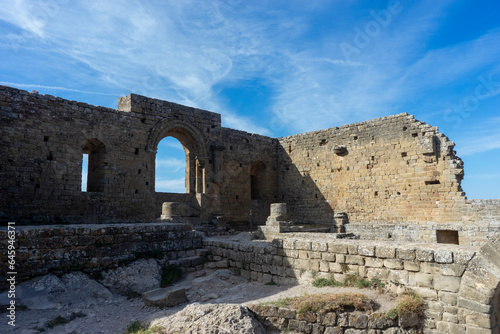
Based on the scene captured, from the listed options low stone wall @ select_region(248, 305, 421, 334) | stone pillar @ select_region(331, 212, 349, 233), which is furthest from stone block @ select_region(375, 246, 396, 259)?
stone pillar @ select_region(331, 212, 349, 233)

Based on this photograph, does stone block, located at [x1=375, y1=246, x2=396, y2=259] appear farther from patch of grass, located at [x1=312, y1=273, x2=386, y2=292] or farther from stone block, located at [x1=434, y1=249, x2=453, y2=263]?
stone block, located at [x1=434, y1=249, x2=453, y2=263]

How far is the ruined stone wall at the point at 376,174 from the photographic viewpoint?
13.5 metres

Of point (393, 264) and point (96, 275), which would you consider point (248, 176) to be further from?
point (393, 264)

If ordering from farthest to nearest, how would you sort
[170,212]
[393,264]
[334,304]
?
[170,212]
[393,264]
[334,304]

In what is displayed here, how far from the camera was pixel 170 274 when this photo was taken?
771 centimetres

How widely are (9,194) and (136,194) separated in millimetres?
4328

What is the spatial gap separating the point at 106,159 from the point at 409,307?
1160cm

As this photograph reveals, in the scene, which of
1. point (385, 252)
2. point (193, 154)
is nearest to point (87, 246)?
point (385, 252)

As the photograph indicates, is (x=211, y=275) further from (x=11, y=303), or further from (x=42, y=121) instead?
(x=42, y=121)

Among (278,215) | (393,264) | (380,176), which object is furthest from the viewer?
(380,176)

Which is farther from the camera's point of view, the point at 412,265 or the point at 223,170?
the point at 223,170

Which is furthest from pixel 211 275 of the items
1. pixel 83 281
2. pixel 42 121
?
pixel 42 121

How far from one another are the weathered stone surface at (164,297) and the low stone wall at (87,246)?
1.37 metres

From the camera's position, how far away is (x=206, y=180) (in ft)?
54.4
